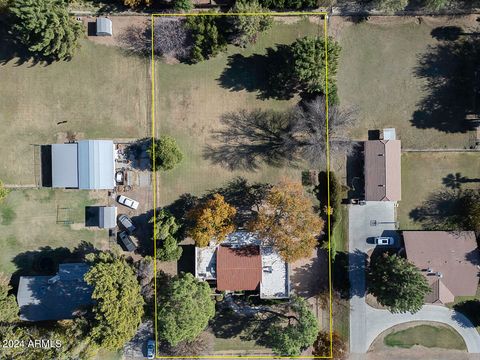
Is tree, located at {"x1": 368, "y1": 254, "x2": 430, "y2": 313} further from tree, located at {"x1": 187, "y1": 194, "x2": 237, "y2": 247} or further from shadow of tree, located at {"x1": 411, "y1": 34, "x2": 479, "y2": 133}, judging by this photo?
tree, located at {"x1": 187, "y1": 194, "x2": 237, "y2": 247}

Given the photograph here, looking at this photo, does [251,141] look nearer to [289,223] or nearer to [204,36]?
[289,223]

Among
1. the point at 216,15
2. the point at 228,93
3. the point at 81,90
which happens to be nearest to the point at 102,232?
the point at 81,90

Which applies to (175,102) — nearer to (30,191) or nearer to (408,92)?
(30,191)

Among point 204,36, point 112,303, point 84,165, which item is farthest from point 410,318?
point 84,165

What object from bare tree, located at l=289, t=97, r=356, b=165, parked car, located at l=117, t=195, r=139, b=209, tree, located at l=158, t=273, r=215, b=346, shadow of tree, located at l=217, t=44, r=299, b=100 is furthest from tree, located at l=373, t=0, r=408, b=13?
tree, located at l=158, t=273, r=215, b=346

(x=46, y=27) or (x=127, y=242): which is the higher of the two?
(x=46, y=27)

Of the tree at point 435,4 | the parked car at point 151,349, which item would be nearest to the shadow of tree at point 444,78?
the tree at point 435,4
